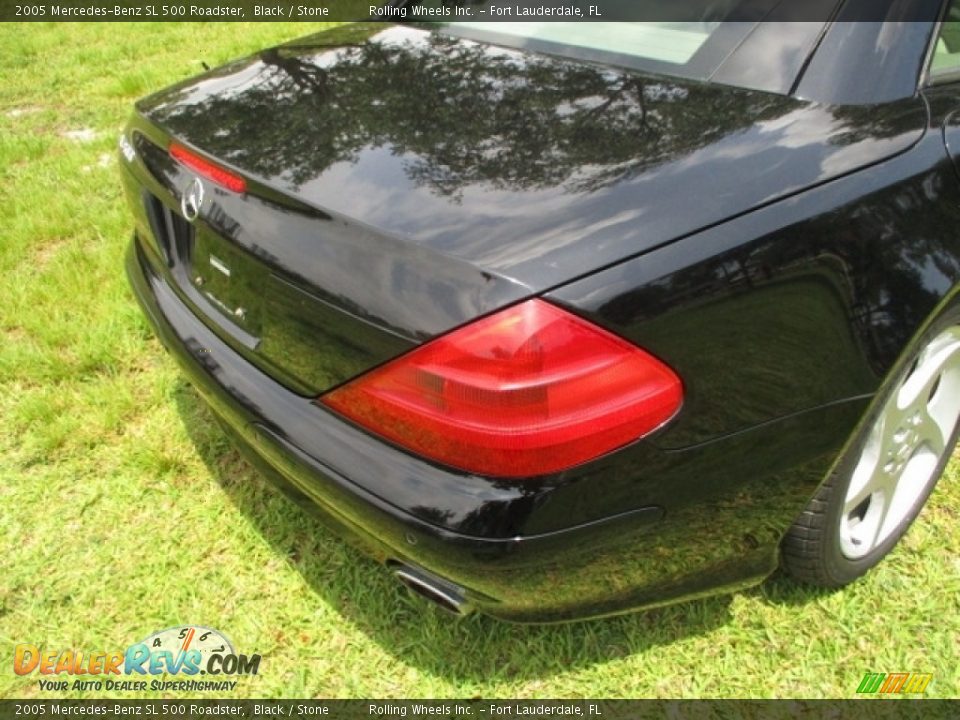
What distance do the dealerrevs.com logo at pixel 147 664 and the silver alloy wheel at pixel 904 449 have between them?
1489mm

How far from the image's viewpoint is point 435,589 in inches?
58.0

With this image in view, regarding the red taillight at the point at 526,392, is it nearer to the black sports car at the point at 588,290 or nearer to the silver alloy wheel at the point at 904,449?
the black sports car at the point at 588,290

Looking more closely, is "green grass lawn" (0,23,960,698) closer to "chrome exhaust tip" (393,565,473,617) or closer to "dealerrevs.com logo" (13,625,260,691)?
"dealerrevs.com logo" (13,625,260,691)

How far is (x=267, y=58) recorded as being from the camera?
2.06 metres

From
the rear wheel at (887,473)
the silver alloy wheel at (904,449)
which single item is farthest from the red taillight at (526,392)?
the silver alloy wheel at (904,449)

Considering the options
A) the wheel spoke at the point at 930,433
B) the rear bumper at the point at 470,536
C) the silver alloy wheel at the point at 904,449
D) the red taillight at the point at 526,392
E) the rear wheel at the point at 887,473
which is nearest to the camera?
the red taillight at the point at 526,392

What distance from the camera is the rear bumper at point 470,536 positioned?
1.29 metres

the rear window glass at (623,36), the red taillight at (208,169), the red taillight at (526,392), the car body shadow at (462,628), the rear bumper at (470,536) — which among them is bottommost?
the car body shadow at (462,628)

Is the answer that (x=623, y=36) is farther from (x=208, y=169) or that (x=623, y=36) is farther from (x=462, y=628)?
(x=462, y=628)

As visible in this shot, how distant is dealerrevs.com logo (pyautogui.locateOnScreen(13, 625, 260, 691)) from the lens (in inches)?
69.8

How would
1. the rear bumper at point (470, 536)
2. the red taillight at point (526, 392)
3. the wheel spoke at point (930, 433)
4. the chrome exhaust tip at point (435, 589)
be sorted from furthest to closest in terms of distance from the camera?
the wheel spoke at point (930, 433) → the chrome exhaust tip at point (435, 589) → the rear bumper at point (470, 536) → the red taillight at point (526, 392)

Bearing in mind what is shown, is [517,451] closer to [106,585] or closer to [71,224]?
[106,585]

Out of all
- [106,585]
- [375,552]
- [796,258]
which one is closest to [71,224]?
[106,585]

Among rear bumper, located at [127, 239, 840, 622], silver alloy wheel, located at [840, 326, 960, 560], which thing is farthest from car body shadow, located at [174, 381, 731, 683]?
silver alloy wheel, located at [840, 326, 960, 560]
